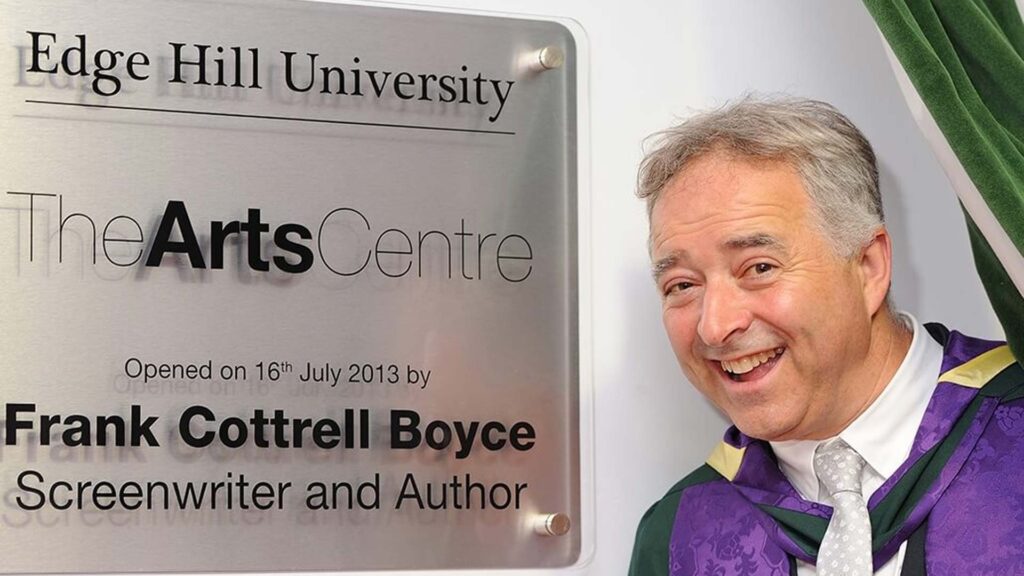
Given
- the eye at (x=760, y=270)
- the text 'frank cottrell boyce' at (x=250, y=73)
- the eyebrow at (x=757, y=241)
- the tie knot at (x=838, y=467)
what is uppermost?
the text 'frank cottrell boyce' at (x=250, y=73)

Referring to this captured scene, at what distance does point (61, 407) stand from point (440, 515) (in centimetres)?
46

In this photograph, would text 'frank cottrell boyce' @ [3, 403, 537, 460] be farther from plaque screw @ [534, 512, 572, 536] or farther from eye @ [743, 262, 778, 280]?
eye @ [743, 262, 778, 280]

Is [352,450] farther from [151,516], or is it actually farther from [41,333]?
[41,333]

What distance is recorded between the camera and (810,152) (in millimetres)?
1585

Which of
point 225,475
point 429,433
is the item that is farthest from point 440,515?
point 225,475

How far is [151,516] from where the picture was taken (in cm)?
160

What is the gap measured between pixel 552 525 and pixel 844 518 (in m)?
0.37

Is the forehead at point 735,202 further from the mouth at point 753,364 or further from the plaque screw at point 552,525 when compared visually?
the plaque screw at point 552,525

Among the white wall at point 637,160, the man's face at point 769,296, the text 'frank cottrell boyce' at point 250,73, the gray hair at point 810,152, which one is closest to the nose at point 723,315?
the man's face at point 769,296

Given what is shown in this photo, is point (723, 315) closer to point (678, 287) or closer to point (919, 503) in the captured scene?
point (678, 287)

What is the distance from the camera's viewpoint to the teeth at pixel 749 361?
5.20 ft

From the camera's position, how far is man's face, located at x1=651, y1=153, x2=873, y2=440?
60.9 inches

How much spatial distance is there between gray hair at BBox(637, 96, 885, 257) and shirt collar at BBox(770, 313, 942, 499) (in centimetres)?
16

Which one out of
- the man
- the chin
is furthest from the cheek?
the chin
